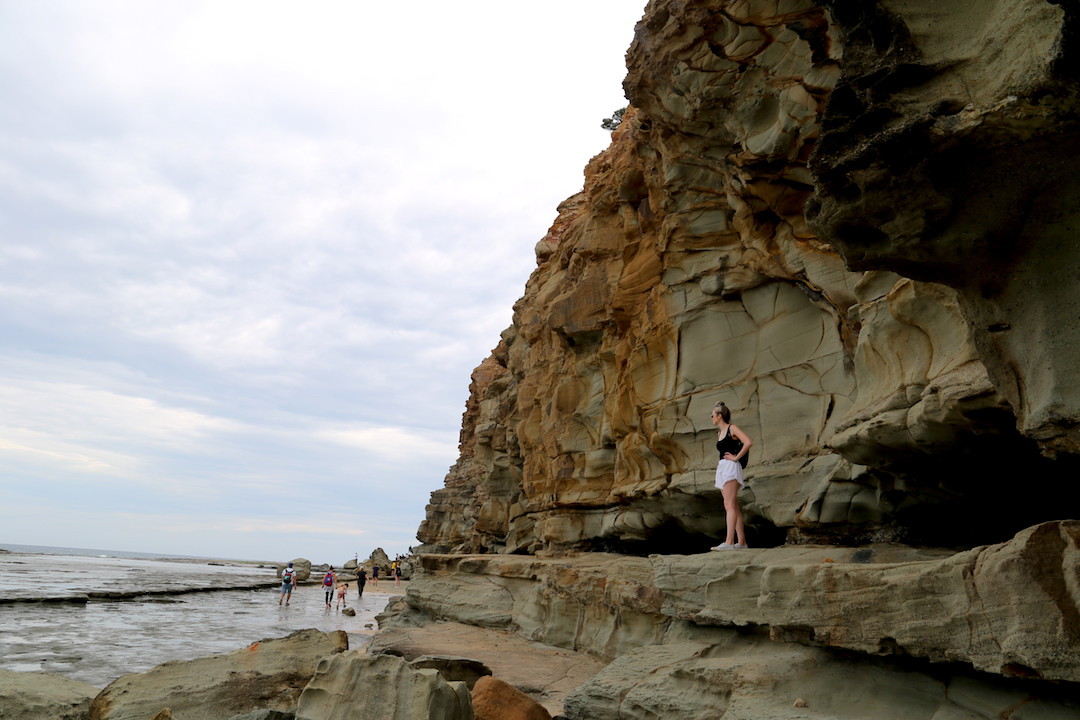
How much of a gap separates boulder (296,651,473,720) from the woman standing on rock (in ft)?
11.2

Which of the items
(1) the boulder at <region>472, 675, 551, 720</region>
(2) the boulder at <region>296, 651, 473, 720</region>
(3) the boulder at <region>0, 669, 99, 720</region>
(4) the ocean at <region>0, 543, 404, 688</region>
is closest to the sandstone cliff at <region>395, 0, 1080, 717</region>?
(1) the boulder at <region>472, 675, 551, 720</region>

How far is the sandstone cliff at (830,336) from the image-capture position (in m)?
3.54

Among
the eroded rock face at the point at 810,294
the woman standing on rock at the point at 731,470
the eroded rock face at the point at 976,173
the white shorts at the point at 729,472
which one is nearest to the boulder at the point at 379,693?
the woman standing on rock at the point at 731,470

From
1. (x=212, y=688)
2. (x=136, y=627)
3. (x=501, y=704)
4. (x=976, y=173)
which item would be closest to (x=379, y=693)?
(x=501, y=704)

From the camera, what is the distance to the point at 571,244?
16.5 m

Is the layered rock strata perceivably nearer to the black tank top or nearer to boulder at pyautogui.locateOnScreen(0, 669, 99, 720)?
the black tank top

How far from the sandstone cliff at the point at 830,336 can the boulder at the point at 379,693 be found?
219 centimetres

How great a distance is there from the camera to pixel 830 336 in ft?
28.4

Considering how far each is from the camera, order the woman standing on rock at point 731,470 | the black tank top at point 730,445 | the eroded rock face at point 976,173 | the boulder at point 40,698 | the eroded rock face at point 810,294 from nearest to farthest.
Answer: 1. the eroded rock face at point 976,173
2. the eroded rock face at point 810,294
3. the boulder at point 40,698
4. the woman standing on rock at point 731,470
5. the black tank top at point 730,445

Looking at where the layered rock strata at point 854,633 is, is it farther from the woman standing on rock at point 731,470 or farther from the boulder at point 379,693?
the boulder at point 379,693

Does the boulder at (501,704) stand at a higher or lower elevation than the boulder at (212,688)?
higher

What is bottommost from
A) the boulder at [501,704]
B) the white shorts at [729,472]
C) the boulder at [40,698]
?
the boulder at [40,698]

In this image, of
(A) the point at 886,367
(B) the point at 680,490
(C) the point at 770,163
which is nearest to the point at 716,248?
(C) the point at 770,163

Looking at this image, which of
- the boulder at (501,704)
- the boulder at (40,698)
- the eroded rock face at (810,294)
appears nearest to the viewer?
the eroded rock face at (810,294)
